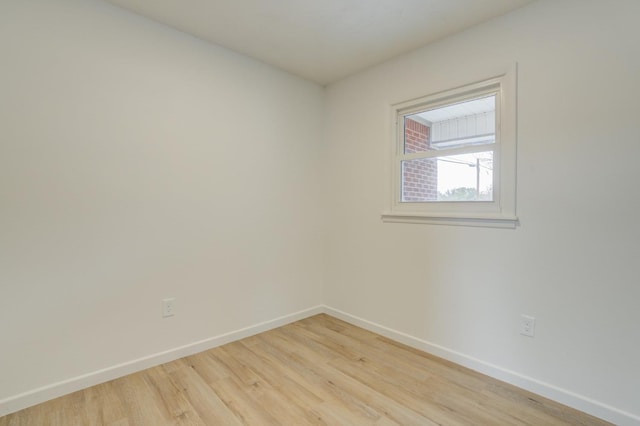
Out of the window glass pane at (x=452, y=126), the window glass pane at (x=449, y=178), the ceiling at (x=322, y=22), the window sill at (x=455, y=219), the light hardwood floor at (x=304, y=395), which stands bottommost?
the light hardwood floor at (x=304, y=395)

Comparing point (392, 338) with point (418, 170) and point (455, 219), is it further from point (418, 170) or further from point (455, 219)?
point (418, 170)

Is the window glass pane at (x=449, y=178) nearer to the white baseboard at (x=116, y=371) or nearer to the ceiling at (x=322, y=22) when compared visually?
the ceiling at (x=322, y=22)

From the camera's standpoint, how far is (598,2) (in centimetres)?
170

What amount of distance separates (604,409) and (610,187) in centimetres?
121

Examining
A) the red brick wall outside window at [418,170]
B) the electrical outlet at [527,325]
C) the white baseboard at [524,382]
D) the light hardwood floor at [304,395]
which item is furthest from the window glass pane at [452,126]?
the light hardwood floor at [304,395]

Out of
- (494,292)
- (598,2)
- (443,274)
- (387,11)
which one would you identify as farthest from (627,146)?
(387,11)

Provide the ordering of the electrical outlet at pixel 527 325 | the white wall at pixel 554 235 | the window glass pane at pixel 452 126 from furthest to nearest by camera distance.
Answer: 1. the window glass pane at pixel 452 126
2. the electrical outlet at pixel 527 325
3. the white wall at pixel 554 235

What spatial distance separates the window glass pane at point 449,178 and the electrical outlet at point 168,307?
202cm

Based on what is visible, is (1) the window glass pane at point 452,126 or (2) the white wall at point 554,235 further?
(1) the window glass pane at point 452,126

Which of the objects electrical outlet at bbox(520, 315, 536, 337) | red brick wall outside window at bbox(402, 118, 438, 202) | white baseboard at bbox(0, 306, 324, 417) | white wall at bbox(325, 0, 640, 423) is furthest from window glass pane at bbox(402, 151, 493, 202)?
white baseboard at bbox(0, 306, 324, 417)

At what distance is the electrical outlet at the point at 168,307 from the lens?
2267 millimetres

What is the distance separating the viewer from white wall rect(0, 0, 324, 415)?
5.78 ft

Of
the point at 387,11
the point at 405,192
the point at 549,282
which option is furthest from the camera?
the point at 405,192

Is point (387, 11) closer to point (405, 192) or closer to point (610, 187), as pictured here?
point (405, 192)
